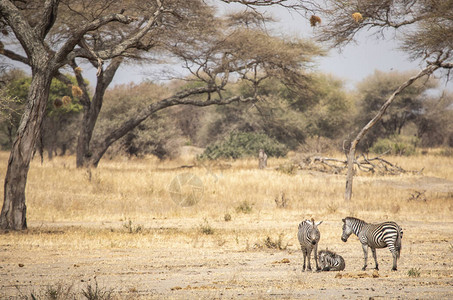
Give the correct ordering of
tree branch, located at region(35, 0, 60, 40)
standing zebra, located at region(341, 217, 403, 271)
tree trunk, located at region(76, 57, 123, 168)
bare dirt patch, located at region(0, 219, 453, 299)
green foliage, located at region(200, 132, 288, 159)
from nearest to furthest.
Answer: bare dirt patch, located at region(0, 219, 453, 299) < standing zebra, located at region(341, 217, 403, 271) < tree branch, located at region(35, 0, 60, 40) < tree trunk, located at region(76, 57, 123, 168) < green foliage, located at region(200, 132, 288, 159)

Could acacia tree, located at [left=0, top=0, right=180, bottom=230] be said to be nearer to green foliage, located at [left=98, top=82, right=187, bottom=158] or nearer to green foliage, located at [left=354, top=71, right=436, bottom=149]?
green foliage, located at [left=98, top=82, right=187, bottom=158]

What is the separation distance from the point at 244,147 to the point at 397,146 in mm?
9563

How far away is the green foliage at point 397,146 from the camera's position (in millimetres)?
32969

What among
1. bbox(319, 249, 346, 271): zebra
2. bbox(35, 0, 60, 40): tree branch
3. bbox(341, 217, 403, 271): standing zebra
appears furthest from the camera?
bbox(35, 0, 60, 40): tree branch

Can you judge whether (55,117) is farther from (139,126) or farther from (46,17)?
(46,17)

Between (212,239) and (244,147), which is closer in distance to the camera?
(212,239)

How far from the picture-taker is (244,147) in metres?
32.5

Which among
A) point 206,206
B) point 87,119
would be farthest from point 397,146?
point 206,206

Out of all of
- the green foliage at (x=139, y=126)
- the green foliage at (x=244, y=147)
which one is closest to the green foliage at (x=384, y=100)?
the green foliage at (x=244, y=147)

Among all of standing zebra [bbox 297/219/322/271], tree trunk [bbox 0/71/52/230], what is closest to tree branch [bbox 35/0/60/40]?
tree trunk [bbox 0/71/52/230]

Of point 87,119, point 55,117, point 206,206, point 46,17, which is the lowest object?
point 206,206

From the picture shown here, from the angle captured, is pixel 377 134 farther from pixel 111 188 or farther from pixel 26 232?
pixel 26 232

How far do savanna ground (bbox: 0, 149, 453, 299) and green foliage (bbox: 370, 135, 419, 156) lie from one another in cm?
1189

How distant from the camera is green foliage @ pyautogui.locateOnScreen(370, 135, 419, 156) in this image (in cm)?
3297
